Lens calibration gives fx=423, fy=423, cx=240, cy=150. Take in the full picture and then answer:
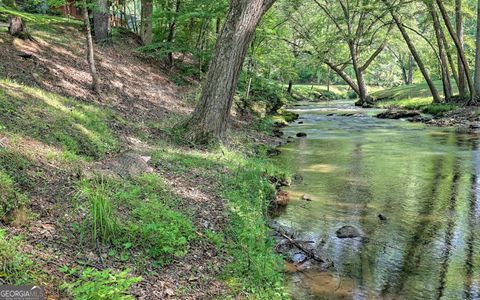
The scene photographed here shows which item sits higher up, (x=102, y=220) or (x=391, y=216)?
(x=102, y=220)

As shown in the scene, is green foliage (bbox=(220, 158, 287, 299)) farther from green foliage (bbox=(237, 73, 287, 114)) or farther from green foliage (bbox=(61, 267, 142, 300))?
green foliage (bbox=(237, 73, 287, 114))

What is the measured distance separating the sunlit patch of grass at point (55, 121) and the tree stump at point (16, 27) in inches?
170

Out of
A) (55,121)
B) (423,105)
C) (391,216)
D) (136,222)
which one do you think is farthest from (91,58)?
(423,105)

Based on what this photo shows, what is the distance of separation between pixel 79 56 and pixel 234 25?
6201 millimetres

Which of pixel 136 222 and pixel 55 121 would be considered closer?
pixel 136 222

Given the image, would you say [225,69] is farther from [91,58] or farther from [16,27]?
[16,27]

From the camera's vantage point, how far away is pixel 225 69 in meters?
9.63

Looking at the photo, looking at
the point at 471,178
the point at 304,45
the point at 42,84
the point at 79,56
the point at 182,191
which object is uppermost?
the point at 304,45

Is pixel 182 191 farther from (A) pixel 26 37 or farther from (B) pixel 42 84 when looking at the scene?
(A) pixel 26 37

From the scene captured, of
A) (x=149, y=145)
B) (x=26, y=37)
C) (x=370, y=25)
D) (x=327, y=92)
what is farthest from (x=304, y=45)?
(x=149, y=145)

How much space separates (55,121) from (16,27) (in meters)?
6.29

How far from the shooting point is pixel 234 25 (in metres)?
9.47

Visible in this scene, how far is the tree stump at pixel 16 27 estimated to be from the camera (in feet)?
39.1

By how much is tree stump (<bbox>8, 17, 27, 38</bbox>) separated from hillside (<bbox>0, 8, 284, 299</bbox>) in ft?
3.31
